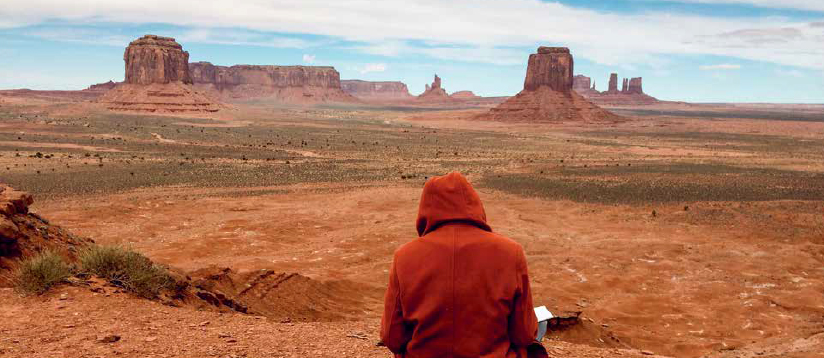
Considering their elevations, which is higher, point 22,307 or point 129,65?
point 129,65

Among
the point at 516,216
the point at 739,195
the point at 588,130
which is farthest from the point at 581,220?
the point at 588,130

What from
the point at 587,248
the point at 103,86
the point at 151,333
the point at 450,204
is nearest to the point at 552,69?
the point at 587,248

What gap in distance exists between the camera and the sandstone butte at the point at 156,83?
100 metres

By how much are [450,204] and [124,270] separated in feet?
19.7

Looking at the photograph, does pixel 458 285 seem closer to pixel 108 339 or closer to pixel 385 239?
pixel 108 339

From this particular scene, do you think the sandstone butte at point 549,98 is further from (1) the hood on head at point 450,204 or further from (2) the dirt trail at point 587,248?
(1) the hood on head at point 450,204

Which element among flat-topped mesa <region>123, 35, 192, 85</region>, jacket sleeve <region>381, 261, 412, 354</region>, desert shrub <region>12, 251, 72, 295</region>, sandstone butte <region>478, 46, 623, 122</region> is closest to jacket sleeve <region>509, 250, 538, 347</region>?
jacket sleeve <region>381, 261, 412, 354</region>

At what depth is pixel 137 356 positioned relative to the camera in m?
5.61

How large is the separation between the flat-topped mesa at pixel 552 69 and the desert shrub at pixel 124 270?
345 feet

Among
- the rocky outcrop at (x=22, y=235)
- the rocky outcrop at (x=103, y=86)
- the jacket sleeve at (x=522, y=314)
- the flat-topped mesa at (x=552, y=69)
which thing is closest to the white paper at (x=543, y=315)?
the jacket sleeve at (x=522, y=314)

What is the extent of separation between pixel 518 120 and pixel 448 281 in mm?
99432

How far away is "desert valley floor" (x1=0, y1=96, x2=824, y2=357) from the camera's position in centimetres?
675

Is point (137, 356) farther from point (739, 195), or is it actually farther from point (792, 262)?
point (739, 195)

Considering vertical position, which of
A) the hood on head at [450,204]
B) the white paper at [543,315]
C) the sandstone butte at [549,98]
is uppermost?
the sandstone butte at [549,98]
